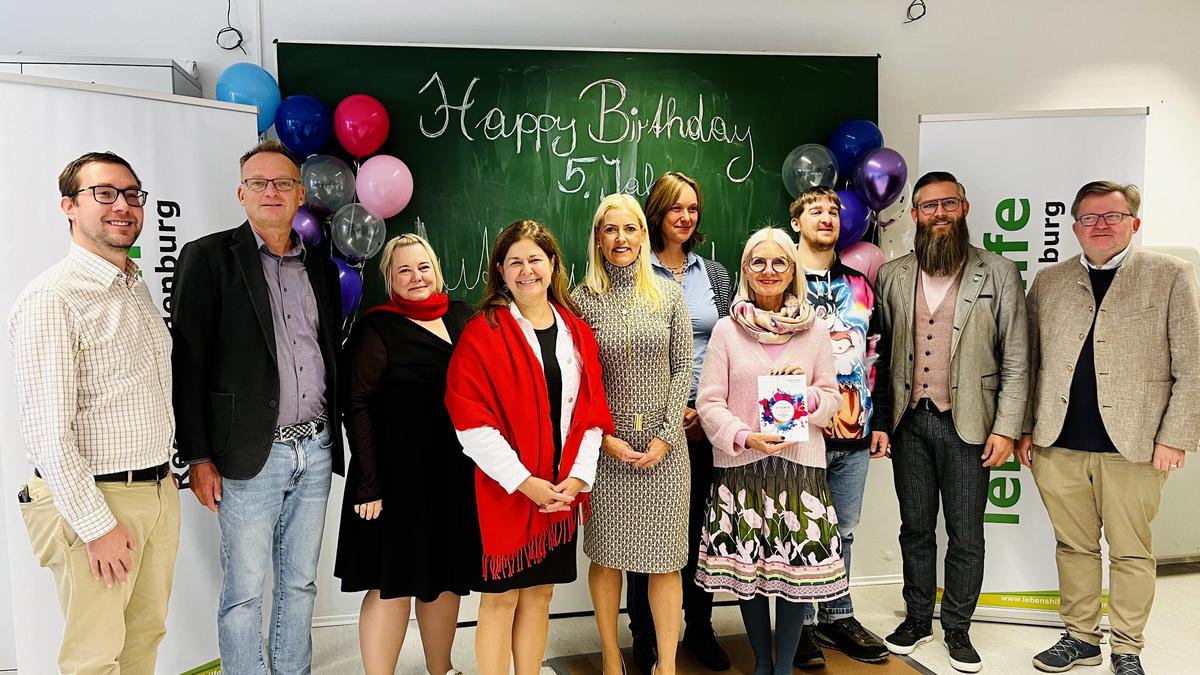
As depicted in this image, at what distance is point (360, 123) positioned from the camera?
3527 millimetres

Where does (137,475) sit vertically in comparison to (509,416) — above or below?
below

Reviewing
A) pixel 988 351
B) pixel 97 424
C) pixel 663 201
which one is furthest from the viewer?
pixel 988 351

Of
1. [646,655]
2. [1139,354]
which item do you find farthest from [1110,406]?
[646,655]

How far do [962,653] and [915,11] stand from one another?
3.02 m

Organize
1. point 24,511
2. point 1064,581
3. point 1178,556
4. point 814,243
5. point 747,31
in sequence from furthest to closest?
1. point 1178,556
2. point 747,31
3. point 1064,581
4. point 814,243
5. point 24,511

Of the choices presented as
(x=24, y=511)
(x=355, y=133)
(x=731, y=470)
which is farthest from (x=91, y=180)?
(x=731, y=470)

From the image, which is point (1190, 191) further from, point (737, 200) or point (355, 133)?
point (355, 133)

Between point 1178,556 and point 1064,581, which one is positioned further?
point 1178,556

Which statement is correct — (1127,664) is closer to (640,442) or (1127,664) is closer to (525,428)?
(640,442)

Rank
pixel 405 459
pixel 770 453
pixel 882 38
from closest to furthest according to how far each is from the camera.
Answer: pixel 405 459 → pixel 770 453 → pixel 882 38

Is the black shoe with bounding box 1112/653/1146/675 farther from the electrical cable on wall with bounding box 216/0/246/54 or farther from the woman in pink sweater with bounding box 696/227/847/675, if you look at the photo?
the electrical cable on wall with bounding box 216/0/246/54

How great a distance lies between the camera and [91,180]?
2.28m

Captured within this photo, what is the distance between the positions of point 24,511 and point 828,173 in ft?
10.8

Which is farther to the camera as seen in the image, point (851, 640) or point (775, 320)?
point (851, 640)
